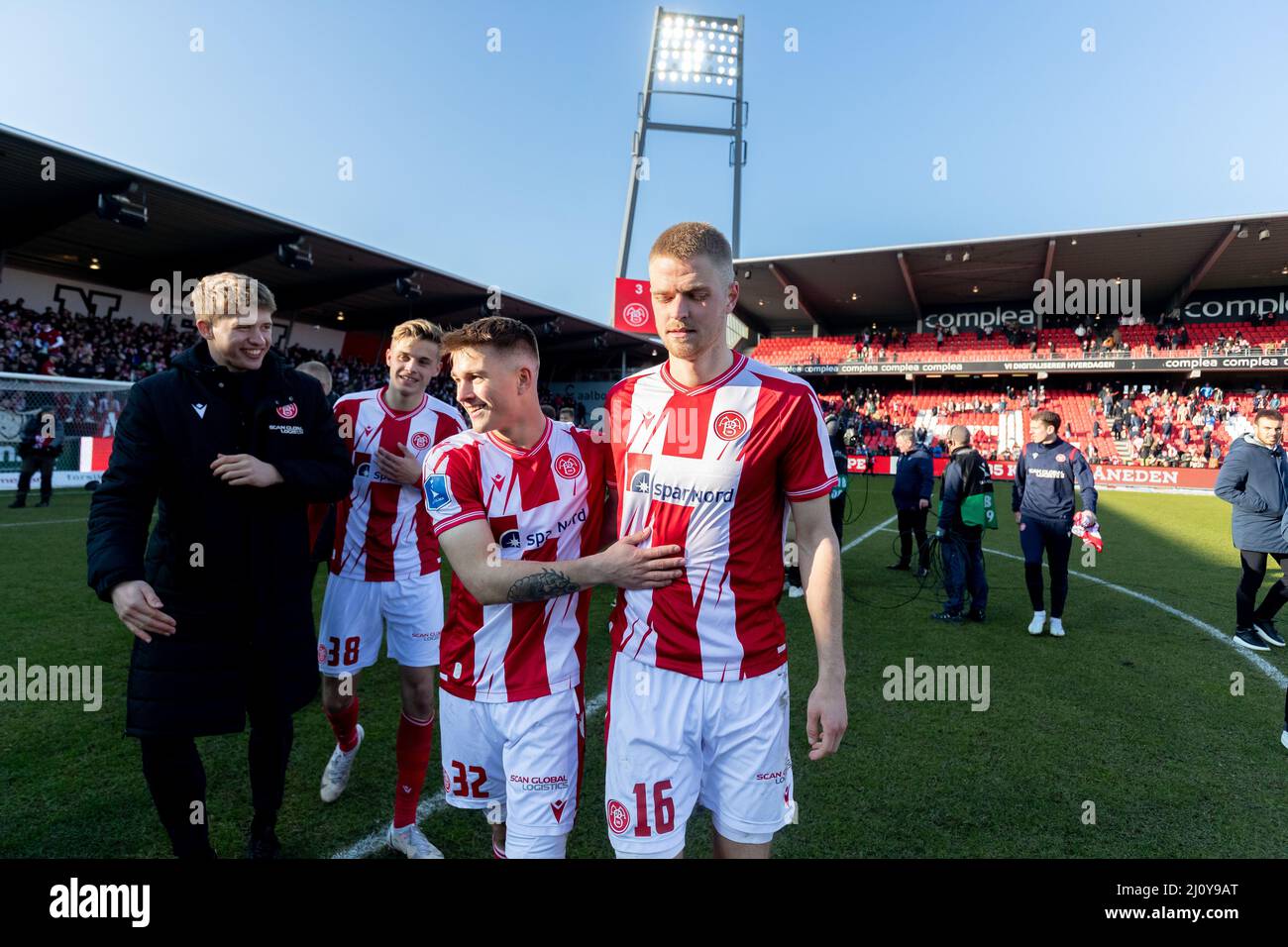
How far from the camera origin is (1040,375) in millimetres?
36156

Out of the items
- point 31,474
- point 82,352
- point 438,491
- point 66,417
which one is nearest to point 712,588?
point 438,491


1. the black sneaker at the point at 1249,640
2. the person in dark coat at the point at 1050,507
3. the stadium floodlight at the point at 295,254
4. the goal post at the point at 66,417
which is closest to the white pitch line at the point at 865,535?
the person in dark coat at the point at 1050,507

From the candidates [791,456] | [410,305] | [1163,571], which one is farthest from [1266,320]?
[791,456]

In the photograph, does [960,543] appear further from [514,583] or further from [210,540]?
[210,540]

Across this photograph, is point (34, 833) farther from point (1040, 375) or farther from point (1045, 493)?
point (1040, 375)

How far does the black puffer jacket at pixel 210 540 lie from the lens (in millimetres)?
2268

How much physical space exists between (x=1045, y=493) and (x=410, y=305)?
1145 inches

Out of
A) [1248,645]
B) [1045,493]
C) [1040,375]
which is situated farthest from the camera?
[1040,375]

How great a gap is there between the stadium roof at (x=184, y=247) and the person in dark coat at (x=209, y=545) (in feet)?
56.2

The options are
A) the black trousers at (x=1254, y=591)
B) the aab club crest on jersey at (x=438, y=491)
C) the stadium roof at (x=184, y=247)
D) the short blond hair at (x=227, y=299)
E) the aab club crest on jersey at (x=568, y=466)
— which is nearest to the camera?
the aab club crest on jersey at (x=438, y=491)

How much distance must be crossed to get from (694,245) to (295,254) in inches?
867

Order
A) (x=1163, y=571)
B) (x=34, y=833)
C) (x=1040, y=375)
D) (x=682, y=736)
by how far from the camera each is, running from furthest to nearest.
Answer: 1. (x=1040, y=375)
2. (x=1163, y=571)
3. (x=34, y=833)
4. (x=682, y=736)

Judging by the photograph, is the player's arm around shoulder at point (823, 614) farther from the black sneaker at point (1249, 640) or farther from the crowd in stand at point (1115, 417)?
the crowd in stand at point (1115, 417)
